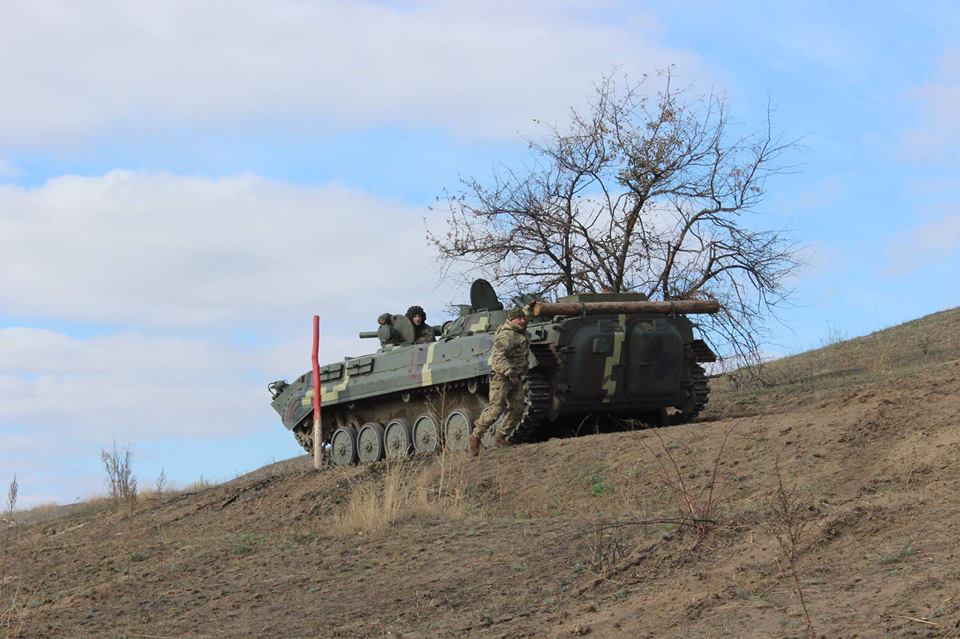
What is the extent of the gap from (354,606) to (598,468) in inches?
206

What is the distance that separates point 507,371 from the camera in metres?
16.3

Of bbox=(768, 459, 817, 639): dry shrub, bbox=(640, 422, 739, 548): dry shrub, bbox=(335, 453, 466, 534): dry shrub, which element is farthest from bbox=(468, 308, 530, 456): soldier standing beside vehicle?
bbox=(768, 459, 817, 639): dry shrub

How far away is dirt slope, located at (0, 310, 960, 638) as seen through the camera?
714 cm

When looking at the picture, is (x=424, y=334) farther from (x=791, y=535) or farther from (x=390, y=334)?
(x=791, y=535)

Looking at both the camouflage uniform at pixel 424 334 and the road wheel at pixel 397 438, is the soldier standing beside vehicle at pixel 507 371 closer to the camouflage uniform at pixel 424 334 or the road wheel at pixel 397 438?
the road wheel at pixel 397 438

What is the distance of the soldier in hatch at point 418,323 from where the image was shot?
20.5 metres

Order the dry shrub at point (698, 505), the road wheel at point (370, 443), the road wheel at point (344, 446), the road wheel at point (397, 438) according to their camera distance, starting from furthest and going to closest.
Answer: the road wheel at point (344, 446), the road wheel at point (370, 443), the road wheel at point (397, 438), the dry shrub at point (698, 505)

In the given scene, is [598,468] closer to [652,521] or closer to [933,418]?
[933,418]

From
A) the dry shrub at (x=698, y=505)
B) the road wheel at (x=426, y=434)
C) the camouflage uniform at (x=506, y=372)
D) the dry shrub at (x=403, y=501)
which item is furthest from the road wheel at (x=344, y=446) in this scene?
the dry shrub at (x=698, y=505)

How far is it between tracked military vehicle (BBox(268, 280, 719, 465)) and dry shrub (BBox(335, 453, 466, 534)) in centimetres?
288

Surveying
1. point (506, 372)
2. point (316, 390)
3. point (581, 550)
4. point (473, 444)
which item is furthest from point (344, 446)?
point (581, 550)

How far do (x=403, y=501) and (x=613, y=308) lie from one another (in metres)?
6.24

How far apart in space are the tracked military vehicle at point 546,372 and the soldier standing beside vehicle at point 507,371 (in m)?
0.30

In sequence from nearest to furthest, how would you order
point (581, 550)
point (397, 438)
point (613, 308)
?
point (581, 550), point (613, 308), point (397, 438)
